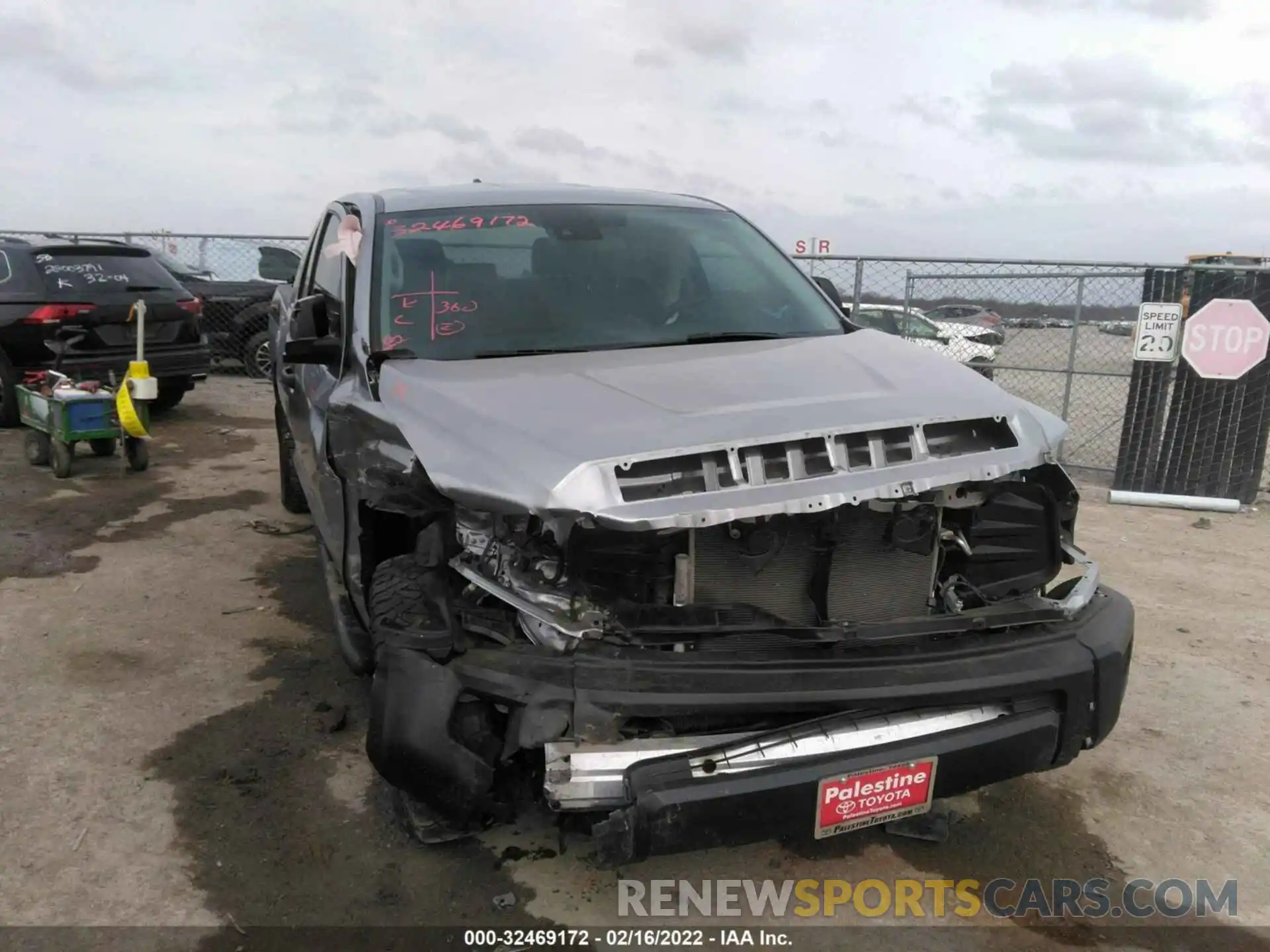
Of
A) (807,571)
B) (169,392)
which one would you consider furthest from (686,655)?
(169,392)

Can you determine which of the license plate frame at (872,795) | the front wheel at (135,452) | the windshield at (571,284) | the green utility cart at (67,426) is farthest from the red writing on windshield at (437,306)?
the front wheel at (135,452)

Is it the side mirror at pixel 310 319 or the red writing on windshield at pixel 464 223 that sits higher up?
the red writing on windshield at pixel 464 223

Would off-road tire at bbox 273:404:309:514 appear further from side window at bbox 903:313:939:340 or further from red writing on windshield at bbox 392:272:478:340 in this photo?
side window at bbox 903:313:939:340

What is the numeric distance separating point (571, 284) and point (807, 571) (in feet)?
4.99

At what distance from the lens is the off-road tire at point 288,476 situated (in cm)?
601

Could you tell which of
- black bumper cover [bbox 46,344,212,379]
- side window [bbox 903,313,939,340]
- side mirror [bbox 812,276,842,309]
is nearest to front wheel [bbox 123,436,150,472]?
black bumper cover [bbox 46,344,212,379]

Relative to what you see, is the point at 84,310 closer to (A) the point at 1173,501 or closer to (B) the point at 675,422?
(B) the point at 675,422

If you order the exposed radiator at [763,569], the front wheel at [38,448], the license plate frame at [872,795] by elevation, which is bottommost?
the front wheel at [38,448]

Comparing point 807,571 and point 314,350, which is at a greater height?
point 314,350

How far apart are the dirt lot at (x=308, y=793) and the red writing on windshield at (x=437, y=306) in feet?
5.04

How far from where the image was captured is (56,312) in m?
8.53

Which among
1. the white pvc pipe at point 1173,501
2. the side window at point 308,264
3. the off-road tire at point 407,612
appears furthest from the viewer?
the white pvc pipe at point 1173,501

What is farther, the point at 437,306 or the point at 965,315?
the point at 965,315

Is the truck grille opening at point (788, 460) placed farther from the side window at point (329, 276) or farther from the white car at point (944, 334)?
the white car at point (944, 334)
